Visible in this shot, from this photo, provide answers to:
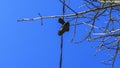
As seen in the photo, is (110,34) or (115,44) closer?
(110,34)

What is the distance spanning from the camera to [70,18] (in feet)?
6.46

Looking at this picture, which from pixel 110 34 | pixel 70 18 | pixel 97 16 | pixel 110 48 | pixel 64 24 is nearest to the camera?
pixel 64 24

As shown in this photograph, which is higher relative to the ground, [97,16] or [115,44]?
[97,16]

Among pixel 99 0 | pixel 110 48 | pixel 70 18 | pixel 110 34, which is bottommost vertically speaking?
pixel 110 48

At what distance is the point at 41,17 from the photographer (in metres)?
1.83

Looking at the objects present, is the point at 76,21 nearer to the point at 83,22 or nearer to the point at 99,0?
the point at 83,22

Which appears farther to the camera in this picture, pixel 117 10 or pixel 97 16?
pixel 117 10

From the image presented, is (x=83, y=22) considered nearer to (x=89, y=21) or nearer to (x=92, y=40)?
(x=89, y=21)

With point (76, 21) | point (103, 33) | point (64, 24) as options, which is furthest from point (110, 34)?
point (64, 24)

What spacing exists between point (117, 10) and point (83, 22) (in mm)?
443

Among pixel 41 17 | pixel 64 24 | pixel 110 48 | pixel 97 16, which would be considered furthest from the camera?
pixel 110 48

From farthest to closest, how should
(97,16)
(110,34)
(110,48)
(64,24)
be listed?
(110,48) < (110,34) < (97,16) < (64,24)

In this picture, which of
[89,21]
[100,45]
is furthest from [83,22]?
[100,45]

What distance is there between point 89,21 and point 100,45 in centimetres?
38
